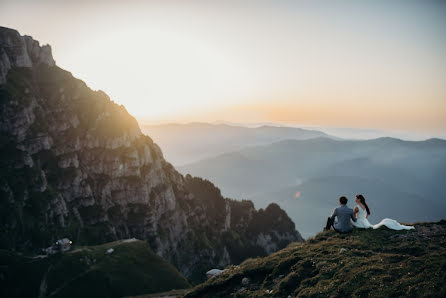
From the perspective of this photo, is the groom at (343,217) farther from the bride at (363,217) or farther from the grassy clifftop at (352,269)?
the bride at (363,217)

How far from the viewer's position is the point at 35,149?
178 m

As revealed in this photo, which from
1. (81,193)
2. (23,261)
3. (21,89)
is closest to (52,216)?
(81,193)

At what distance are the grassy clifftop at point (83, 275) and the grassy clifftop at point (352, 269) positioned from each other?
72615mm

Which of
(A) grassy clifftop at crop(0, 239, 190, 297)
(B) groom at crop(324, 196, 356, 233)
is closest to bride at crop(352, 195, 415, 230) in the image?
(B) groom at crop(324, 196, 356, 233)

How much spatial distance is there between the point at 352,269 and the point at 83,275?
92244 mm

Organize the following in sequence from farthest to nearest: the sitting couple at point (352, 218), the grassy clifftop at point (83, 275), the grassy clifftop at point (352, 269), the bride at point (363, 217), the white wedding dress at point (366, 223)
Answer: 1. the grassy clifftop at point (83, 275)
2. the bride at point (363, 217)
3. the sitting couple at point (352, 218)
4. the white wedding dress at point (366, 223)
5. the grassy clifftop at point (352, 269)

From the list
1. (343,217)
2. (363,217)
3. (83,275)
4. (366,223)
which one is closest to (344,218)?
(343,217)

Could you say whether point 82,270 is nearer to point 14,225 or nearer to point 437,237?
point 14,225

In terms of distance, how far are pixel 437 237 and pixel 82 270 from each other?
98.4 m

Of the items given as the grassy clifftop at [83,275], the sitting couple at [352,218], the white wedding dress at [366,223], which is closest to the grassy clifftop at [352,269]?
the white wedding dress at [366,223]

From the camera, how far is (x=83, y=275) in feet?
297

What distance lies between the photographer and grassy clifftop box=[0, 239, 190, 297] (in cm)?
8638

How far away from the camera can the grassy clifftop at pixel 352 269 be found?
66.1 ft

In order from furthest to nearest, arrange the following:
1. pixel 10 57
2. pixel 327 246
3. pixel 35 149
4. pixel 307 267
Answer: pixel 10 57 < pixel 35 149 < pixel 327 246 < pixel 307 267
